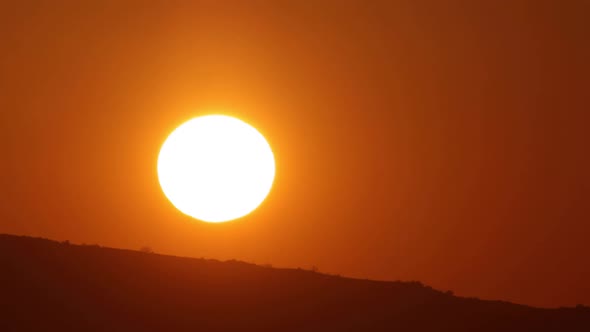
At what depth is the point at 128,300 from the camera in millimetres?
36688

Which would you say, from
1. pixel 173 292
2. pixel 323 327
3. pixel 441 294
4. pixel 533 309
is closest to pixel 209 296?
pixel 173 292

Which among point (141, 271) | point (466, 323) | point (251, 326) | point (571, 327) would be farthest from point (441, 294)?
point (141, 271)

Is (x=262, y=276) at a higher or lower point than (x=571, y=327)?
higher

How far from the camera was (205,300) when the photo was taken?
124ft

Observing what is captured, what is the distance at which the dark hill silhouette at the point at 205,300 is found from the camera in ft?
115

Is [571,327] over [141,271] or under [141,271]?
under

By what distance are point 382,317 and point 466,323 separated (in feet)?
9.02

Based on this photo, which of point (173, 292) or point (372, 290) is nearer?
point (173, 292)

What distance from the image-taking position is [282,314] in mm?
38062

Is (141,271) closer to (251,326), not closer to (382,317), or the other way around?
(251,326)

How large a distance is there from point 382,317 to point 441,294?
276cm

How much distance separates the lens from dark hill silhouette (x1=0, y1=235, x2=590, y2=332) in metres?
35.2

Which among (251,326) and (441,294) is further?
(441,294)

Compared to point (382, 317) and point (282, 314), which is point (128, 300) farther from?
point (382, 317)
